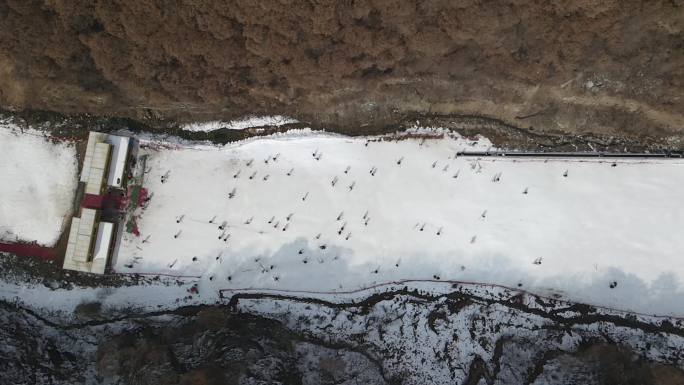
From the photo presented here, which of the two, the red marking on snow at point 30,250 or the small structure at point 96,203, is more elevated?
the small structure at point 96,203

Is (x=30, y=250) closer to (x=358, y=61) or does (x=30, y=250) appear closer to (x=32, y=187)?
(x=32, y=187)

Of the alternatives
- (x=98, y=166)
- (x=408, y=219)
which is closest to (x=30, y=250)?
(x=98, y=166)

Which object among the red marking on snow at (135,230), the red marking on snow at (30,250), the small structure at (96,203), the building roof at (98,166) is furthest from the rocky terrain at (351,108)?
the red marking on snow at (135,230)

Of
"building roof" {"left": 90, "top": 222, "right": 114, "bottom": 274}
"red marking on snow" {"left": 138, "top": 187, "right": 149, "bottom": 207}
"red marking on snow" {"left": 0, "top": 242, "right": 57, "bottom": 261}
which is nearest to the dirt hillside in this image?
"red marking on snow" {"left": 138, "top": 187, "right": 149, "bottom": 207}

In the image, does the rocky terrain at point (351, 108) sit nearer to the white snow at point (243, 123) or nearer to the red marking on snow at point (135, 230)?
the white snow at point (243, 123)

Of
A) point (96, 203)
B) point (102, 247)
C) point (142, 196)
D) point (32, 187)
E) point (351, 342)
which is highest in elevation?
point (32, 187)

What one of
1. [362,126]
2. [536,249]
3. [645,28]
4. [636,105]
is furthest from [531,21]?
[536,249]
